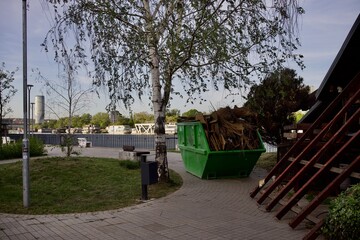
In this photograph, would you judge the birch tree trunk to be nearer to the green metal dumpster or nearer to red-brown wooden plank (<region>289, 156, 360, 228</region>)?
the green metal dumpster

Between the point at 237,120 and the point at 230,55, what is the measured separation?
278cm

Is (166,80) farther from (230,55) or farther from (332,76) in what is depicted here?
(332,76)

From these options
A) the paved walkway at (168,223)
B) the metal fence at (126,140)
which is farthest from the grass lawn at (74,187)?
the metal fence at (126,140)

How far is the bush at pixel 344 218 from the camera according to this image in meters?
4.52

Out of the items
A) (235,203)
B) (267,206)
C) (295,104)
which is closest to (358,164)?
(267,206)

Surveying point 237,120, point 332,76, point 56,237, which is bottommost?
point 56,237

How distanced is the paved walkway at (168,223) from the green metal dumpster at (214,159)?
2.18m

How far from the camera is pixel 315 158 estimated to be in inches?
267

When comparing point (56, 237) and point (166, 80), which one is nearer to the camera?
point (56, 237)

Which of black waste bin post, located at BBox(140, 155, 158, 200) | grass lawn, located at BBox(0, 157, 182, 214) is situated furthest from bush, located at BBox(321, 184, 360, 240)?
grass lawn, located at BBox(0, 157, 182, 214)

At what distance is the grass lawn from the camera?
823cm

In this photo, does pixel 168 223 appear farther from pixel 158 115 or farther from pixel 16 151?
pixel 16 151

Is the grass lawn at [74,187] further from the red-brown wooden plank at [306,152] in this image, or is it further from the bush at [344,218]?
the bush at [344,218]

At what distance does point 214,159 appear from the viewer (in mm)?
10945
